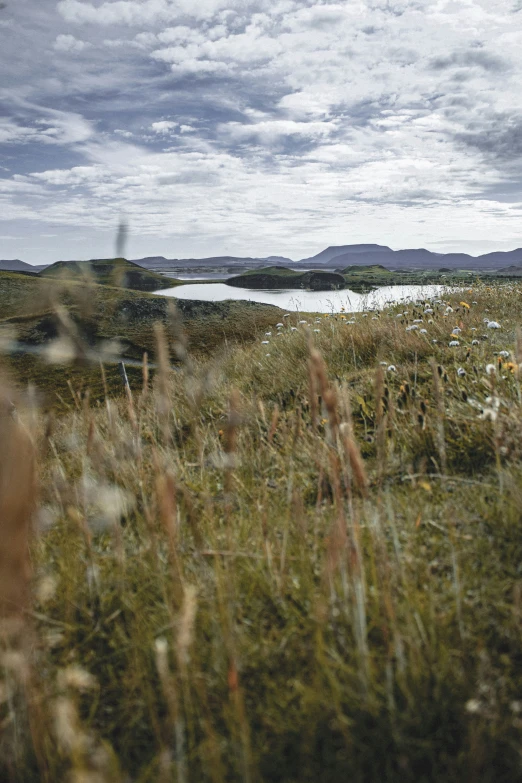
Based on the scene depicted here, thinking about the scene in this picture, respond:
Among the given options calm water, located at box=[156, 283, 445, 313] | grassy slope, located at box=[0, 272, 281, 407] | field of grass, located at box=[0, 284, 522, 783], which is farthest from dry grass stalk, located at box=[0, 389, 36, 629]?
calm water, located at box=[156, 283, 445, 313]

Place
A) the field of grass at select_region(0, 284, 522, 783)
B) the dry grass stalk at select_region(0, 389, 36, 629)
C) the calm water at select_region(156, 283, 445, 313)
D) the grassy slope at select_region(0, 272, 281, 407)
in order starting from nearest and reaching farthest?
the dry grass stalk at select_region(0, 389, 36, 629) → the field of grass at select_region(0, 284, 522, 783) → the grassy slope at select_region(0, 272, 281, 407) → the calm water at select_region(156, 283, 445, 313)

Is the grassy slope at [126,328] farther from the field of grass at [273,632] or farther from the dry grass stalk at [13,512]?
the dry grass stalk at [13,512]

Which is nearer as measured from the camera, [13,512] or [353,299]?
[13,512]

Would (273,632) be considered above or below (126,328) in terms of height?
below

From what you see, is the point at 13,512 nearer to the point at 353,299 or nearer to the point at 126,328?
the point at 126,328

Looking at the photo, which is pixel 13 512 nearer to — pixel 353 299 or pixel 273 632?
pixel 273 632

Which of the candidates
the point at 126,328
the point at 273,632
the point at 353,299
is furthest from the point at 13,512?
the point at 353,299

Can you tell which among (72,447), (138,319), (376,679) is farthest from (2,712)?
(138,319)

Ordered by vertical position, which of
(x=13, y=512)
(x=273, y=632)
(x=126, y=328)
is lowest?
(x=273, y=632)

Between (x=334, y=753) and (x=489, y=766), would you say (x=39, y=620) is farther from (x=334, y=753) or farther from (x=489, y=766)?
(x=489, y=766)

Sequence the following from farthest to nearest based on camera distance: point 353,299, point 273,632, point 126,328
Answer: point 353,299, point 126,328, point 273,632

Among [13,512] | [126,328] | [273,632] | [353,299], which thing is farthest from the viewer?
[353,299]

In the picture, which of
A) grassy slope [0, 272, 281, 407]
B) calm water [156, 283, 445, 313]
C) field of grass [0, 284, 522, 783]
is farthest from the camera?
calm water [156, 283, 445, 313]

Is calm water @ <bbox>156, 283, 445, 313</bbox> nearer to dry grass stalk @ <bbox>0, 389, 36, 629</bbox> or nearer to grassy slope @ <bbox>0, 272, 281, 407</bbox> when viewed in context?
grassy slope @ <bbox>0, 272, 281, 407</bbox>
